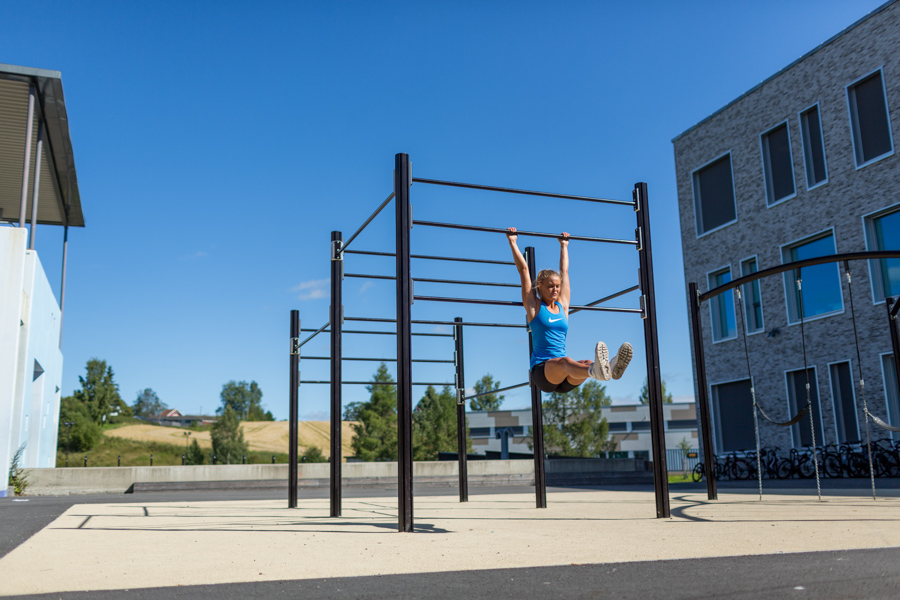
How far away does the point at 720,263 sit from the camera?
21266mm

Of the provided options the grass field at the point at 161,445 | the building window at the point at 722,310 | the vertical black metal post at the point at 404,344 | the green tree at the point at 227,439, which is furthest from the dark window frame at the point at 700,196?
the green tree at the point at 227,439

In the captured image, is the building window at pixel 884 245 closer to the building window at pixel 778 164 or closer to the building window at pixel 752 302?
the building window at pixel 778 164

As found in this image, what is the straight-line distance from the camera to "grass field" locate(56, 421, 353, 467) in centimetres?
5425

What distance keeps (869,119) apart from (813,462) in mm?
8244

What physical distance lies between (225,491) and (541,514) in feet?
34.9

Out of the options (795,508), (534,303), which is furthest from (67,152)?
(795,508)

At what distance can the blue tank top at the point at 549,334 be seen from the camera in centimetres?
613

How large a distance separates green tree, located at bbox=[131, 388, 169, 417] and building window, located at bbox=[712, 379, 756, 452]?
150m

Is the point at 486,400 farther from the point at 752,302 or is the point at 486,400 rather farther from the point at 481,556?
the point at 481,556

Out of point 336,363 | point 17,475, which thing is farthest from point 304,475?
point 336,363

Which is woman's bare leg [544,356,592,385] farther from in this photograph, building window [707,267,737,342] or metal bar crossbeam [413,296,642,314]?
building window [707,267,737,342]

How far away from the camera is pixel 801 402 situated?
18562 millimetres

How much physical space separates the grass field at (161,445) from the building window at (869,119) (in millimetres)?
29928

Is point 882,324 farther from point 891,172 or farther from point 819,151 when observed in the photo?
point 819,151
